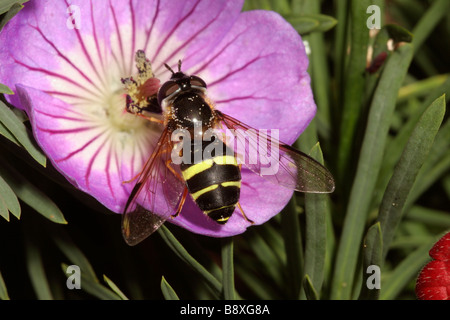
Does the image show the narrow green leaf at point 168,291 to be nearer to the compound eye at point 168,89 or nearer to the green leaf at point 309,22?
the compound eye at point 168,89

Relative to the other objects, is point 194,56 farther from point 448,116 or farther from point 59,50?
point 448,116

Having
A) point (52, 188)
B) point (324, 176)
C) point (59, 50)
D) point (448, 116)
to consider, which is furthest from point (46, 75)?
point (448, 116)

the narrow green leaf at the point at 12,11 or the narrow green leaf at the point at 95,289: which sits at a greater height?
the narrow green leaf at the point at 12,11

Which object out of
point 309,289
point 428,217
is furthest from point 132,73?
point 428,217

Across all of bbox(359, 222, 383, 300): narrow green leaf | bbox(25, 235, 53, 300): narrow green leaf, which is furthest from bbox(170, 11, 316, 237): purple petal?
bbox(25, 235, 53, 300): narrow green leaf

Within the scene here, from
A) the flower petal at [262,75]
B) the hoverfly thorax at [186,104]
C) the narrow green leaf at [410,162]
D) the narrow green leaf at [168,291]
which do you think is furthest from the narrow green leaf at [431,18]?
the narrow green leaf at [168,291]

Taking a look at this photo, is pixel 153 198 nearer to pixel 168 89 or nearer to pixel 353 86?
pixel 168 89

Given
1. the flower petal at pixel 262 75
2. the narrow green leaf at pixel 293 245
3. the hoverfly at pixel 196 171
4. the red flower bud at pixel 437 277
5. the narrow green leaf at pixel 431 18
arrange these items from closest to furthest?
the red flower bud at pixel 437 277 < the hoverfly at pixel 196 171 < the narrow green leaf at pixel 293 245 < the flower petal at pixel 262 75 < the narrow green leaf at pixel 431 18
